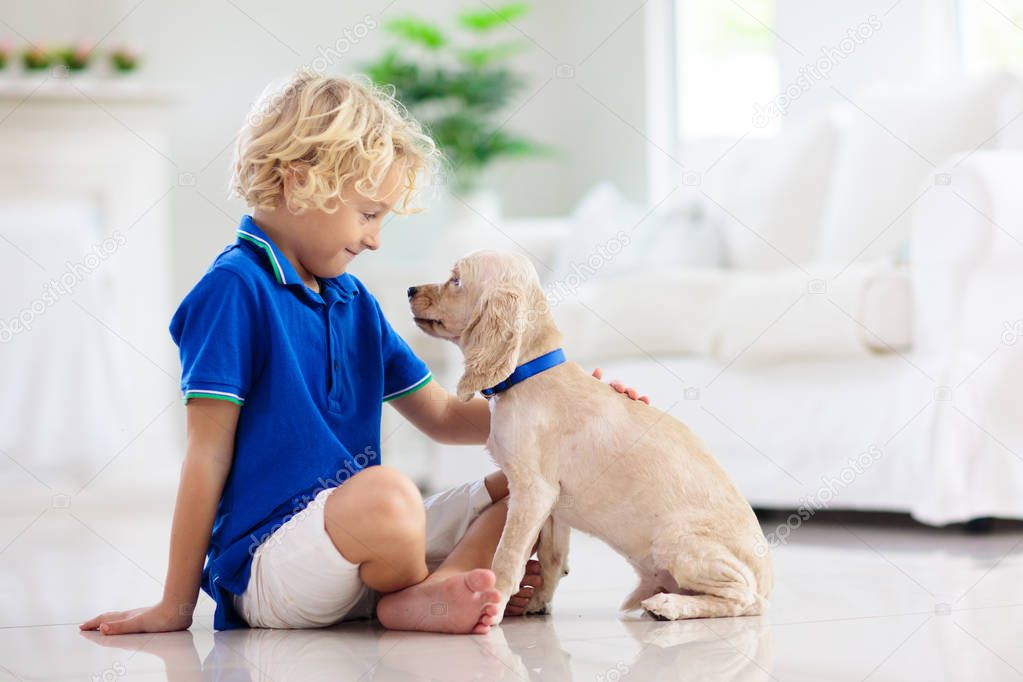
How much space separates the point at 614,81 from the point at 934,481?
3.48m

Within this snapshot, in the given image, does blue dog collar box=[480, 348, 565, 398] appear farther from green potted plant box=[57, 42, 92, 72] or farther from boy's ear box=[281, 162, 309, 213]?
green potted plant box=[57, 42, 92, 72]

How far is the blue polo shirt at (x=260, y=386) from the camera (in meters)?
1.61

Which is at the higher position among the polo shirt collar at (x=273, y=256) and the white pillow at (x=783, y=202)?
the white pillow at (x=783, y=202)

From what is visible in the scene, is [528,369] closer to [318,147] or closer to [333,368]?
[333,368]

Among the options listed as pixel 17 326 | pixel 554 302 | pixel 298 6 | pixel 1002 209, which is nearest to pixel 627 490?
pixel 1002 209

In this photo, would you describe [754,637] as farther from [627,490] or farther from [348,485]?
[348,485]

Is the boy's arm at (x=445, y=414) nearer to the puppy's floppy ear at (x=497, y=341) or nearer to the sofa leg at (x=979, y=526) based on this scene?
the puppy's floppy ear at (x=497, y=341)

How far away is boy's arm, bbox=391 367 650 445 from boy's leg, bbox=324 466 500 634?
331 millimetres

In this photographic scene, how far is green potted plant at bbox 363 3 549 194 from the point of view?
5.19 m

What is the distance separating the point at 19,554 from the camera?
2.76 metres

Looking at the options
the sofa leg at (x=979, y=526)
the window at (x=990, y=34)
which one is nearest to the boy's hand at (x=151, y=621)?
the sofa leg at (x=979, y=526)

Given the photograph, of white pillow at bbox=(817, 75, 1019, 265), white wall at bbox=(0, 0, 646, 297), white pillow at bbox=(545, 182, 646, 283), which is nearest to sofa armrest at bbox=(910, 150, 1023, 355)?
white pillow at bbox=(817, 75, 1019, 265)

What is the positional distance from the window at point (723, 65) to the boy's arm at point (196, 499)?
372 centimetres

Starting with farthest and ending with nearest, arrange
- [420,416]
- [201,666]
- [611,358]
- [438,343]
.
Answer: [438,343], [611,358], [420,416], [201,666]
